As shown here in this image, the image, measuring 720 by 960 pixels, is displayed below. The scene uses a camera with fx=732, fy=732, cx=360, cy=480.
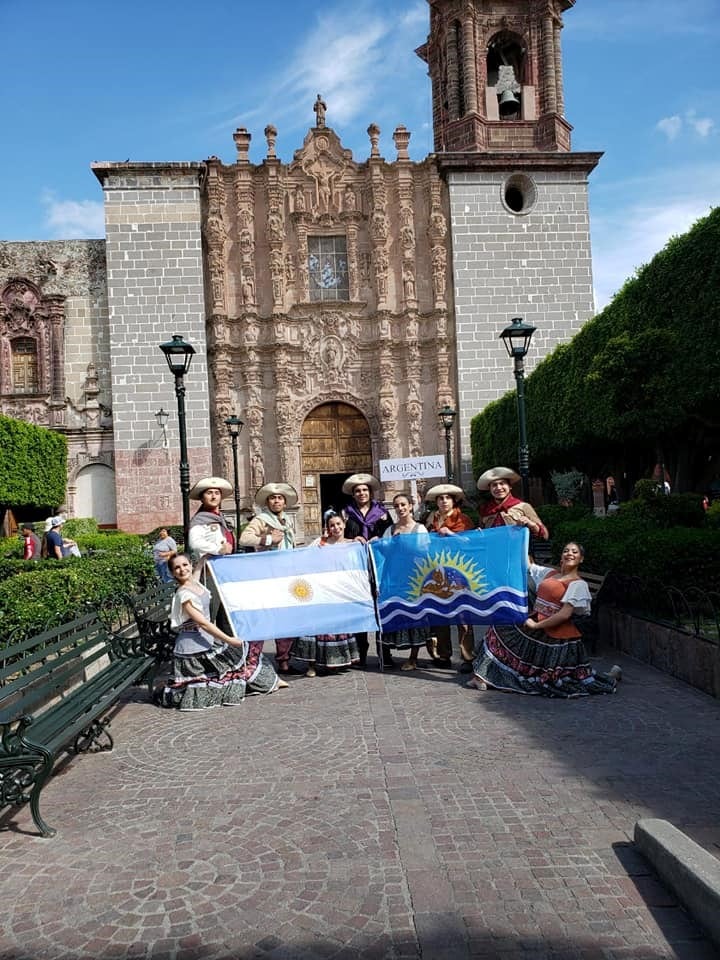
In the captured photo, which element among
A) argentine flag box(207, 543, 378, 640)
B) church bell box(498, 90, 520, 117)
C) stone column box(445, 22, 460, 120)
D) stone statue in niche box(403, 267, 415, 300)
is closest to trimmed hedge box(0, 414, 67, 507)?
stone statue in niche box(403, 267, 415, 300)

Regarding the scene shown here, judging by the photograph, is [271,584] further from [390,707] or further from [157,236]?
[157,236]

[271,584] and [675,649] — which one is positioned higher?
[271,584]

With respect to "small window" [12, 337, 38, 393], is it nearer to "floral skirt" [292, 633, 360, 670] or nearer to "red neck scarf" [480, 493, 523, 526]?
"floral skirt" [292, 633, 360, 670]

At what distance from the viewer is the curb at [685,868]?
2.84m

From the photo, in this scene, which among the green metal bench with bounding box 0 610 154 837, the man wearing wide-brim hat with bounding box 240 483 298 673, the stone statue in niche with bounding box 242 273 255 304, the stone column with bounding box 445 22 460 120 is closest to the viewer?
the green metal bench with bounding box 0 610 154 837

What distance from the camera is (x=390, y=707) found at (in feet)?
20.4

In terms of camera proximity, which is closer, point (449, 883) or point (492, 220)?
point (449, 883)

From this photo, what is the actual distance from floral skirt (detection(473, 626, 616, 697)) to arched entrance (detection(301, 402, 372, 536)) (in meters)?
19.6

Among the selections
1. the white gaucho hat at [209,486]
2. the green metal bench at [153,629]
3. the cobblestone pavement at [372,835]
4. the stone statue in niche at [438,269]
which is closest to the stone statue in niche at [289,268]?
the stone statue in niche at [438,269]

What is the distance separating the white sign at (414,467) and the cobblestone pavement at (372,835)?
41.4ft

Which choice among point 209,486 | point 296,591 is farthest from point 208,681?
point 209,486

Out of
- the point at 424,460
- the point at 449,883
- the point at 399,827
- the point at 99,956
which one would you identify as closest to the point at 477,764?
the point at 399,827

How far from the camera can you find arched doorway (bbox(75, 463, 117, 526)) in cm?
2514

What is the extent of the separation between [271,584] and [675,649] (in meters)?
3.85
